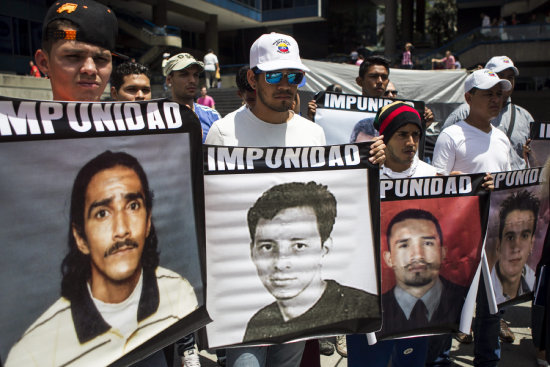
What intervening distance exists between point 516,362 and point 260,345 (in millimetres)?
2537

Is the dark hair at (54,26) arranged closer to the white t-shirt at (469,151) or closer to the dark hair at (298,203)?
the dark hair at (298,203)

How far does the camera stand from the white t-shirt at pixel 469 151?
3.21 metres

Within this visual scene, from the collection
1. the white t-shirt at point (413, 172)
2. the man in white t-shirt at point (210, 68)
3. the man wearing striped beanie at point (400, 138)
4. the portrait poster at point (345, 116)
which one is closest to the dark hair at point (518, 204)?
the white t-shirt at point (413, 172)

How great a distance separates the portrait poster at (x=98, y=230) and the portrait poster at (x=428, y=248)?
43.4 inches

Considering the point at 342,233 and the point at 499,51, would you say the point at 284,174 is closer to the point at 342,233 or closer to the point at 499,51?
the point at 342,233

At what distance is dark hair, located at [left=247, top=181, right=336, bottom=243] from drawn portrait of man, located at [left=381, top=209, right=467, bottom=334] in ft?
1.44

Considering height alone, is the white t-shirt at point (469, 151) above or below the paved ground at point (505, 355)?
above

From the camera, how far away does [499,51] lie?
24578mm

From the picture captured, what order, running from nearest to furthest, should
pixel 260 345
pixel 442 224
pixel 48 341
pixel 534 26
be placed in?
1. pixel 48 341
2. pixel 260 345
3. pixel 442 224
4. pixel 534 26

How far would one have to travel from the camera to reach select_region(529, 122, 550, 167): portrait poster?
144 inches

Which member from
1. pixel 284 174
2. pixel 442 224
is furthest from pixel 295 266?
pixel 442 224

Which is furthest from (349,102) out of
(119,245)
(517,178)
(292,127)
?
(119,245)

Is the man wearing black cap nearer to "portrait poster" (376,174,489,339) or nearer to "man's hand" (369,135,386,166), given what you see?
"man's hand" (369,135,386,166)

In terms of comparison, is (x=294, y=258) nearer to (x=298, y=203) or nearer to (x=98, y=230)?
(x=298, y=203)
